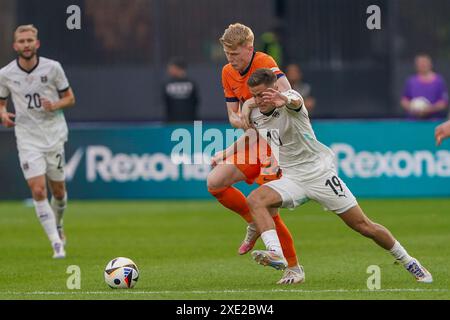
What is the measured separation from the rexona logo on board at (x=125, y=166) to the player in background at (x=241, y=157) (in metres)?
9.66

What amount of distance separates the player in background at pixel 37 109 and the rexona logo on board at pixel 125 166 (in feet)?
23.6

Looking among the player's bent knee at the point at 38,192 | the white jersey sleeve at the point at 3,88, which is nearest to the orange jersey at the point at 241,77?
the player's bent knee at the point at 38,192

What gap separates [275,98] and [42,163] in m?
5.18

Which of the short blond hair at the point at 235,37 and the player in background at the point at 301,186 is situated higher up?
the short blond hair at the point at 235,37

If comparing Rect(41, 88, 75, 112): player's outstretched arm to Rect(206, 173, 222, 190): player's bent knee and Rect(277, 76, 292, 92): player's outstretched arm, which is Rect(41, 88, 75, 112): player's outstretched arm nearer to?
Rect(206, 173, 222, 190): player's bent knee

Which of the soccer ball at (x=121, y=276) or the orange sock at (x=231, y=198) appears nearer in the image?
the soccer ball at (x=121, y=276)

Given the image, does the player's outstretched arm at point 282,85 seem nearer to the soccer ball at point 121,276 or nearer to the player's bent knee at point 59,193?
A: the soccer ball at point 121,276

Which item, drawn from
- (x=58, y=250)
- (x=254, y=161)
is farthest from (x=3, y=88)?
(x=254, y=161)

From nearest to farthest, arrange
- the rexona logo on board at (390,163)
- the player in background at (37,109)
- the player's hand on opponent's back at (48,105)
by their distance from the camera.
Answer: the player's hand on opponent's back at (48,105), the player in background at (37,109), the rexona logo on board at (390,163)

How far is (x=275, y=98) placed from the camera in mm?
10359

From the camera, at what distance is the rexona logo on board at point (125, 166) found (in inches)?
874

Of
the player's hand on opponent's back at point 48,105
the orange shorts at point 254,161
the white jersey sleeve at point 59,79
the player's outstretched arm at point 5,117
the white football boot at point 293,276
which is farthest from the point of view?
the white jersey sleeve at point 59,79

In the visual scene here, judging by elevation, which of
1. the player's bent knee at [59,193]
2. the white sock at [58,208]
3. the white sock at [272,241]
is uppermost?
the white sock at [272,241]
